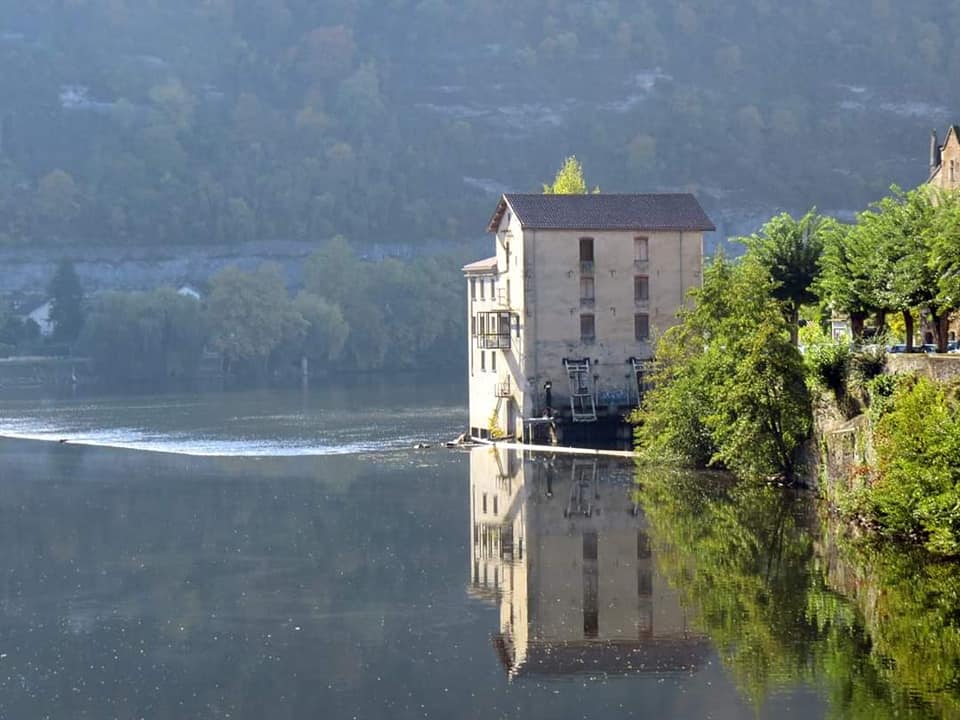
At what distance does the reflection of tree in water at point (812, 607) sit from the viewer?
31.8 m

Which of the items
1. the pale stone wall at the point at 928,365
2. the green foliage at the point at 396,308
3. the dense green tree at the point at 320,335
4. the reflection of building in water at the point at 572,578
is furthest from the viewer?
the green foliage at the point at 396,308

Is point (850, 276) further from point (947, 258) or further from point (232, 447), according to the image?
point (232, 447)

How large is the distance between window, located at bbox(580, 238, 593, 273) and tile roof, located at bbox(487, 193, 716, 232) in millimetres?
593

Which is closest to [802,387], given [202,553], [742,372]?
[742,372]

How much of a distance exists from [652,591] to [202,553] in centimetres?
1248

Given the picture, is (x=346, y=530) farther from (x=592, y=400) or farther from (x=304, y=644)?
(x=592, y=400)

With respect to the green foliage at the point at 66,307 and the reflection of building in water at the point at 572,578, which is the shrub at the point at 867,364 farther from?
the green foliage at the point at 66,307

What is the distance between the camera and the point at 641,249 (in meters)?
74.8

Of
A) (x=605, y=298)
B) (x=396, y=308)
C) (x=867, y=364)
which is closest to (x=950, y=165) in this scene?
(x=605, y=298)

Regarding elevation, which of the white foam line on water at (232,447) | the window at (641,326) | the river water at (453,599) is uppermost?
the window at (641,326)

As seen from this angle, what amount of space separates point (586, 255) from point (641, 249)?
224 centimetres

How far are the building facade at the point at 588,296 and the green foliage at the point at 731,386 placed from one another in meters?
6.54

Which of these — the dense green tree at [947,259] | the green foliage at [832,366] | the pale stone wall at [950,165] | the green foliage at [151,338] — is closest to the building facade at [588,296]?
the pale stone wall at [950,165]

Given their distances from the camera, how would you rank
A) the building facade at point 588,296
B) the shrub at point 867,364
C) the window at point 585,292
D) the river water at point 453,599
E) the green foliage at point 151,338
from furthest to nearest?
the green foliage at point 151,338, the window at point 585,292, the building facade at point 588,296, the shrub at point 867,364, the river water at point 453,599
